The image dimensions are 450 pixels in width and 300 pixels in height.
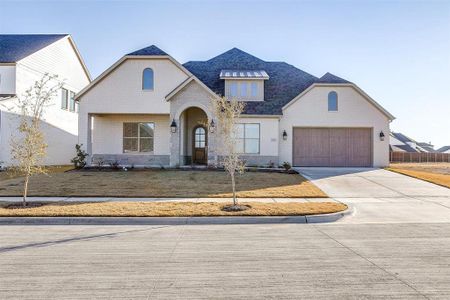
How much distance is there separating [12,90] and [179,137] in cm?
1149

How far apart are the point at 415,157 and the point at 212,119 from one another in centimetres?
2277

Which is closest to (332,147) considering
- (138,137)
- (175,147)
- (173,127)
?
(175,147)

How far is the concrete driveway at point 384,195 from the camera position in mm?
9312

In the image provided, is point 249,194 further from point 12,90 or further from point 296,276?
point 12,90

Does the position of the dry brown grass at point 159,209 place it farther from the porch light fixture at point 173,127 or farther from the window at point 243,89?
the window at point 243,89

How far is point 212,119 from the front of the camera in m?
19.5

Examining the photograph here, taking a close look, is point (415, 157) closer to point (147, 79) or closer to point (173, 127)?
point (173, 127)

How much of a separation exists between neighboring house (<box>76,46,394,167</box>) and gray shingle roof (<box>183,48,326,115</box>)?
0.13 meters

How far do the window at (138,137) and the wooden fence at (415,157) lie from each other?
23.3 m

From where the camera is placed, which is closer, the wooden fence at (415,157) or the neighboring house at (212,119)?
the neighboring house at (212,119)

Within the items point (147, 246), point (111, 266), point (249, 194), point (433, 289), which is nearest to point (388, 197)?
point (249, 194)

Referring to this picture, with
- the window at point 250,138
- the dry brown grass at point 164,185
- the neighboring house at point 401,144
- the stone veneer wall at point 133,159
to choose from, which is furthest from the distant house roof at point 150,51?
the neighboring house at point 401,144

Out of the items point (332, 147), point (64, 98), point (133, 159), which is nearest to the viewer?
point (332, 147)

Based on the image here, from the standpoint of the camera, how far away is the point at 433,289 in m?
4.25
